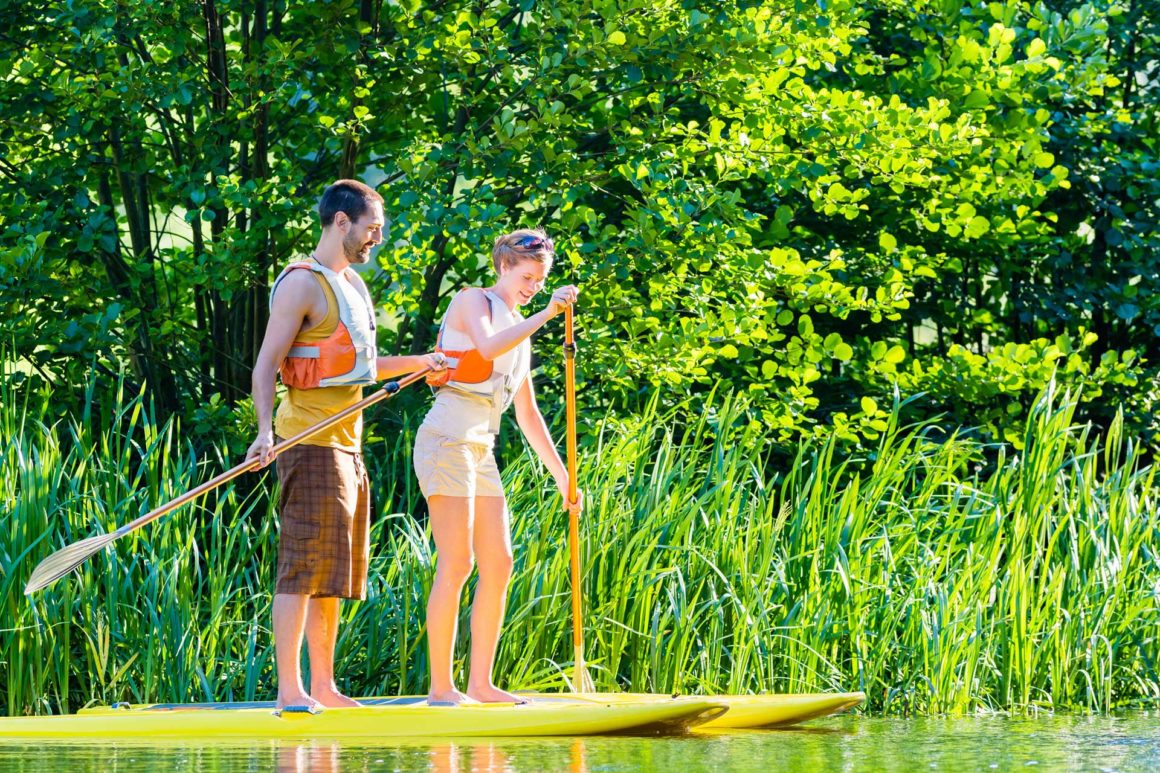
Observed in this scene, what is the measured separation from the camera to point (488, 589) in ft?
17.8

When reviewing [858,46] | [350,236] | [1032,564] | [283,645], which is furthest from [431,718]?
[858,46]

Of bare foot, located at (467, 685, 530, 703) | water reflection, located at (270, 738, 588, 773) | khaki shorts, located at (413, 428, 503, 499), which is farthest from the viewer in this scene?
bare foot, located at (467, 685, 530, 703)

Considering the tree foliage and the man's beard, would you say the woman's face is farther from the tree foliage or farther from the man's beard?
the tree foliage

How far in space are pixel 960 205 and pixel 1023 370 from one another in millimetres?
956

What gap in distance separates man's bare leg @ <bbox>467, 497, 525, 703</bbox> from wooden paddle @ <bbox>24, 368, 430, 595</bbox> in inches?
19.5

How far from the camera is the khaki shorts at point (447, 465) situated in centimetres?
529

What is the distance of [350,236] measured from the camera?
521cm

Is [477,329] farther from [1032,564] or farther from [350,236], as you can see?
[1032,564]

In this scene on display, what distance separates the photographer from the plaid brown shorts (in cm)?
516

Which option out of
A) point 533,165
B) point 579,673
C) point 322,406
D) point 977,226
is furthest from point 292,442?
point 977,226

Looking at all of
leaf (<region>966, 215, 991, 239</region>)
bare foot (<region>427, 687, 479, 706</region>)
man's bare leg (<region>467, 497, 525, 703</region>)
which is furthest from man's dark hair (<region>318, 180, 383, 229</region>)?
leaf (<region>966, 215, 991, 239</region>)

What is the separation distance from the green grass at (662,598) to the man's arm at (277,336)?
44.3 inches

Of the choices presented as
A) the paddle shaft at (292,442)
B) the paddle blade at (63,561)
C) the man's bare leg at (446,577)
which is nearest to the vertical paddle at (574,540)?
the man's bare leg at (446,577)

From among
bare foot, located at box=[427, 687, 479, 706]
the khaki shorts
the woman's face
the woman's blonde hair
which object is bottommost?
bare foot, located at box=[427, 687, 479, 706]
